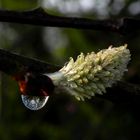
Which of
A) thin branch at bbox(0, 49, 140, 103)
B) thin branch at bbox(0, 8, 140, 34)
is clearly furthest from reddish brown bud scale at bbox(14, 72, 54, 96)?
thin branch at bbox(0, 8, 140, 34)

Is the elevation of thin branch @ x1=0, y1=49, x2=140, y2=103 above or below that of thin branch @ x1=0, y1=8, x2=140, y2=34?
below

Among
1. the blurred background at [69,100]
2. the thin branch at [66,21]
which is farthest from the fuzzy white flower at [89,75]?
the blurred background at [69,100]

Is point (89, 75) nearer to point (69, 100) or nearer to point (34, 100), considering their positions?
point (34, 100)

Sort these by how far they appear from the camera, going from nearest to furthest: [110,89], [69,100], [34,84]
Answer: [34,84], [110,89], [69,100]

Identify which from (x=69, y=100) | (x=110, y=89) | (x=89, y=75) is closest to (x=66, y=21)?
(x=110, y=89)

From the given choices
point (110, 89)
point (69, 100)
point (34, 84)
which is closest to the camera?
point (34, 84)

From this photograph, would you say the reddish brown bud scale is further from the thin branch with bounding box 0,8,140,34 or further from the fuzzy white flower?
the thin branch with bounding box 0,8,140,34
